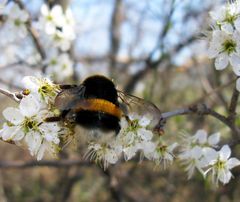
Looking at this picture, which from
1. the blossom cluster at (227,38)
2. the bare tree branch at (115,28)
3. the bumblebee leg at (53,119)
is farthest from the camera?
the bare tree branch at (115,28)

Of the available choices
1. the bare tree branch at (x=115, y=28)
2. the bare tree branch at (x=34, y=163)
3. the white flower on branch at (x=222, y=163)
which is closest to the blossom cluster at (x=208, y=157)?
the white flower on branch at (x=222, y=163)

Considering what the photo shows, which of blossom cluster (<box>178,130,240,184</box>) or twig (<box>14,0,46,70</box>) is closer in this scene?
blossom cluster (<box>178,130,240,184</box>)

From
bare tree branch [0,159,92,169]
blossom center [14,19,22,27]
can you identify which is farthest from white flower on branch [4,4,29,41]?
bare tree branch [0,159,92,169]

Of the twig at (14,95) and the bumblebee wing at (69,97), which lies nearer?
the bumblebee wing at (69,97)

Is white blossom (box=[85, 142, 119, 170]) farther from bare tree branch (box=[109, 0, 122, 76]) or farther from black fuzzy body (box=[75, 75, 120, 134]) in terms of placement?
bare tree branch (box=[109, 0, 122, 76])

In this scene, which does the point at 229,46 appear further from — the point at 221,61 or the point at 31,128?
the point at 31,128

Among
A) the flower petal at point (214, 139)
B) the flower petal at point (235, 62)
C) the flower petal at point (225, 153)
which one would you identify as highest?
the flower petal at point (235, 62)

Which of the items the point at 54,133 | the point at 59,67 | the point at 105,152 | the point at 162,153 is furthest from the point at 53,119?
the point at 59,67

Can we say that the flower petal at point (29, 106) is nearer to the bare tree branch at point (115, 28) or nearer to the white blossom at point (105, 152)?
the white blossom at point (105, 152)
